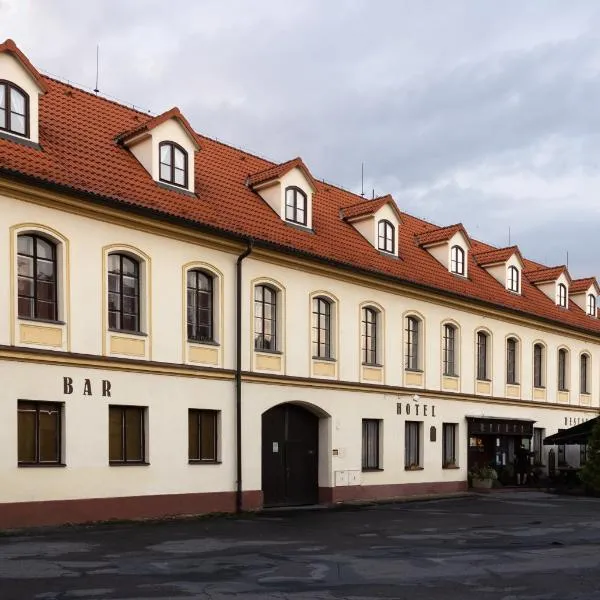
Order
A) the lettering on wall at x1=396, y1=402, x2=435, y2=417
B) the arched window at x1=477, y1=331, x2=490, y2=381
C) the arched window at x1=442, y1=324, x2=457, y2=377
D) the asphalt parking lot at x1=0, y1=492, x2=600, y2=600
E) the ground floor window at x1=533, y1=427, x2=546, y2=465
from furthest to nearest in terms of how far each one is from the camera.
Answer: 1. the ground floor window at x1=533, y1=427, x2=546, y2=465
2. the arched window at x1=477, y1=331, x2=490, y2=381
3. the arched window at x1=442, y1=324, x2=457, y2=377
4. the lettering on wall at x1=396, y1=402, x2=435, y2=417
5. the asphalt parking lot at x1=0, y1=492, x2=600, y2=600

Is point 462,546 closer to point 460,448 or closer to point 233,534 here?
point 233,534

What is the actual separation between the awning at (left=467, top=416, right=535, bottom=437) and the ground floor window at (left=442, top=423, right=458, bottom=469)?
2.59 ft

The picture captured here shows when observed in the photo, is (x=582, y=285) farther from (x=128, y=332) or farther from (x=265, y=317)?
(x=128, y=332)

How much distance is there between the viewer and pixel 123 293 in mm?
20547

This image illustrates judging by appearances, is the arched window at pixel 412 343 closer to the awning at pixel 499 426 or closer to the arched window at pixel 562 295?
the awning at pixel 499 426

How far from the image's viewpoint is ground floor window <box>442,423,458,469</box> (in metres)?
31.0

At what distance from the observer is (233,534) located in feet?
58.0

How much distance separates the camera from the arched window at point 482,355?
3303cm

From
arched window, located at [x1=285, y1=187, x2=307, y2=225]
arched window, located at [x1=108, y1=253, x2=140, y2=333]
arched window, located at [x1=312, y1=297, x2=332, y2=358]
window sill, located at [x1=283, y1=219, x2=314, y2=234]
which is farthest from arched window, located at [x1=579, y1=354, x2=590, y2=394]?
arched window, located at [x1=108, y1=253, x2=140, y2=333]

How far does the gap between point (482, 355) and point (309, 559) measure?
66.6ft

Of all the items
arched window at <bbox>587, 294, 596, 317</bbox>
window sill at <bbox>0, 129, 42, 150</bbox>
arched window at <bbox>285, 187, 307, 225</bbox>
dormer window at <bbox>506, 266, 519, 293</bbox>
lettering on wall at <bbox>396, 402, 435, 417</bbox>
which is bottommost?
lettering on wall at <bbox>396, 402, 435, 417</bbox>

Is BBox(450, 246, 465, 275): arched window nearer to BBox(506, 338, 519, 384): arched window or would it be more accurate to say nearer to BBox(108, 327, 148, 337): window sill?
BBox(506, 338, 519, 384): arched window

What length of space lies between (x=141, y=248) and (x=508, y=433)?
18.9 metres

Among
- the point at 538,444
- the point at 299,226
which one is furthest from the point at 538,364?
the point at 299,226
